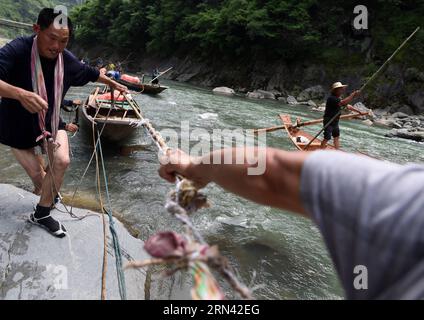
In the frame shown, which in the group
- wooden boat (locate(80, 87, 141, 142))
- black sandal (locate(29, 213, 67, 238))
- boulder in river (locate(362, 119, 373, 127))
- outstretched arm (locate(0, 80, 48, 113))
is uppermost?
outstretched arm (locate(0, 80, 48, 113))

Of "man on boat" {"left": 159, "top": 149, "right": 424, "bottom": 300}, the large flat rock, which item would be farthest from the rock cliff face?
"man on boat" {"left": 159, "top": 149, "right": 424, "bottom": 300}

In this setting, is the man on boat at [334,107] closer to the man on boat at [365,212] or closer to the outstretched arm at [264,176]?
the outstretched arm at [264,176]

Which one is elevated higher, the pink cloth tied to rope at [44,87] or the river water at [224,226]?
the pink cloth tied to rope at [44,87]

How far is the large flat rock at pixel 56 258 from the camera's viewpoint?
2594mm

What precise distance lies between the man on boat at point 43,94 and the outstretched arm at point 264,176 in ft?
5.88

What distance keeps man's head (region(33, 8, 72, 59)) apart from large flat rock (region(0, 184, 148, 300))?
1.66 metres

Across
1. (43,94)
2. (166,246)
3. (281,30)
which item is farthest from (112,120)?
(281,30)

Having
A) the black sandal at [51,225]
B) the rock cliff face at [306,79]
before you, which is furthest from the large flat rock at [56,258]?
the rock cliff face at [306,79]

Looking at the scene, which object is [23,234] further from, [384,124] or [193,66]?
[193,66]

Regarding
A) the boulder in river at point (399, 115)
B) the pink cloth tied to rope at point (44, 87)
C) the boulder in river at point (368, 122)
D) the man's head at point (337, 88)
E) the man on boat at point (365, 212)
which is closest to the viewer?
the man on boat at point (365, 212)

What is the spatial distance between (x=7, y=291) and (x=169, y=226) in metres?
2.11

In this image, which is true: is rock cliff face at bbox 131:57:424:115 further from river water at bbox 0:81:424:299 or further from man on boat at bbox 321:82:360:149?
river water at bbox 0:81:424:299

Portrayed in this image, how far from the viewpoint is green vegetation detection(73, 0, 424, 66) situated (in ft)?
80.4
